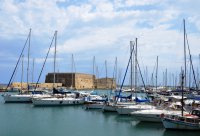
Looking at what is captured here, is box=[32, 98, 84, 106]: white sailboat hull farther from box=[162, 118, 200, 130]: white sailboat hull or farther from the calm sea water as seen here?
box=[162, 118, 200, 130]: white sailboat hull

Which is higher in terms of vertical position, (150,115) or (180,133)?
(150,115)

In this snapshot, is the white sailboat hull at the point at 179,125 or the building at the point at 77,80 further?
the building at the point at 77,80

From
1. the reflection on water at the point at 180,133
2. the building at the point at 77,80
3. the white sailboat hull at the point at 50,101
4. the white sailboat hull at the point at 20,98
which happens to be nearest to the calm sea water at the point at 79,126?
the reflection on water at the point at 180,133

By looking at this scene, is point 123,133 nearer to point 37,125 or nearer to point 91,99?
point 37,125

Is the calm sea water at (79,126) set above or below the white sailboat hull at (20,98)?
below

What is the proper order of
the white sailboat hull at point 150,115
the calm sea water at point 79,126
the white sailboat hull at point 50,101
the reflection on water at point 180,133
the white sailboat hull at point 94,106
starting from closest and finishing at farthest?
1. the reflection on water at point 180,133
2. the calm sea water at point 79,126
3. the white sailboat hull at point 150,115
4. the white sailboat hull at point 94,106
5. the white sailboat hull at point 50,101

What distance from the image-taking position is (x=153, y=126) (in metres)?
32.1

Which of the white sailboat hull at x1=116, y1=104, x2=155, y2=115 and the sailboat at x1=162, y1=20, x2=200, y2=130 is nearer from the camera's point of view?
the sailboat at x1=162, y1=20, x2=200, y2=130

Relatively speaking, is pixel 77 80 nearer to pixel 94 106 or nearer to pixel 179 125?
pixel 94 106

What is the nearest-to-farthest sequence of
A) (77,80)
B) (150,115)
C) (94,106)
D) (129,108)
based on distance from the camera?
(150,115), (129,108), (94,106), (77,80)

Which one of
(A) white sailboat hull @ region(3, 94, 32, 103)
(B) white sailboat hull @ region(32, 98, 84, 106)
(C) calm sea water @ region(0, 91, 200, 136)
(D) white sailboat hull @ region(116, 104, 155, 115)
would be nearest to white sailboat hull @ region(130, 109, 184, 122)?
(C) calm sea water @ region(0, 91, 200, 136)

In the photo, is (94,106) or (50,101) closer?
(94,106)

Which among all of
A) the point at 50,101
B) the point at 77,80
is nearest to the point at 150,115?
the point at 50,101

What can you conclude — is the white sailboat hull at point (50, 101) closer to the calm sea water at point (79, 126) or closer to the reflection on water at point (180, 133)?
the calm sea water at point (79, 126)
